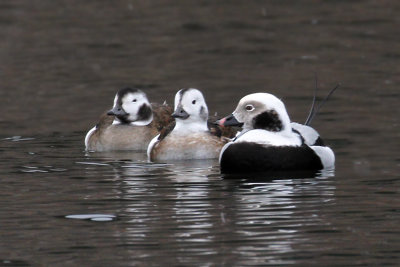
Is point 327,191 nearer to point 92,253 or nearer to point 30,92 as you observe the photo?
point 92,253

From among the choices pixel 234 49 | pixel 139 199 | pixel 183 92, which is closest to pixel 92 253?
pixel 139 199

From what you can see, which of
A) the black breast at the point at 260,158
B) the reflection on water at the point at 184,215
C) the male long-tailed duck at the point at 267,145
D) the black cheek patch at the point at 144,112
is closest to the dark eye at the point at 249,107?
the male long-tailed duck at the point at 267,145

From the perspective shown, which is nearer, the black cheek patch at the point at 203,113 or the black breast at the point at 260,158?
the black breast at the point at 260,158

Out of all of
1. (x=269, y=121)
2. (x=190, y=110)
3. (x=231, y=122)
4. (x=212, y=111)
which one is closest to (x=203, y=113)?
(x=190, y=110)

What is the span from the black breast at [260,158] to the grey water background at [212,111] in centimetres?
33

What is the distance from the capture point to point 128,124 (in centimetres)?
1528

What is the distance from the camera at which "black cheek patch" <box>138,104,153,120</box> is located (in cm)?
1530

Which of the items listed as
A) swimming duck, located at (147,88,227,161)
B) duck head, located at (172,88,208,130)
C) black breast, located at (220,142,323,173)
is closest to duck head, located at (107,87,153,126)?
swimming duck, located at (147,88,227,161)

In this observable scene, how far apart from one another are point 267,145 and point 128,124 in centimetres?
343

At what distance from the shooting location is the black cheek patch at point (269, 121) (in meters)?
12.3

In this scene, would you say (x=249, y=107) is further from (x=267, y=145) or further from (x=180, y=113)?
(x=180, y=113)

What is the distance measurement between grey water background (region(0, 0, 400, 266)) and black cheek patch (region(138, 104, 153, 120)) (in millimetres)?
795

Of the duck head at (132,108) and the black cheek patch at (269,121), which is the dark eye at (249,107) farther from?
the duck head at (132,108)

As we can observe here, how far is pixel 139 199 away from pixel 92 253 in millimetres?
2294
